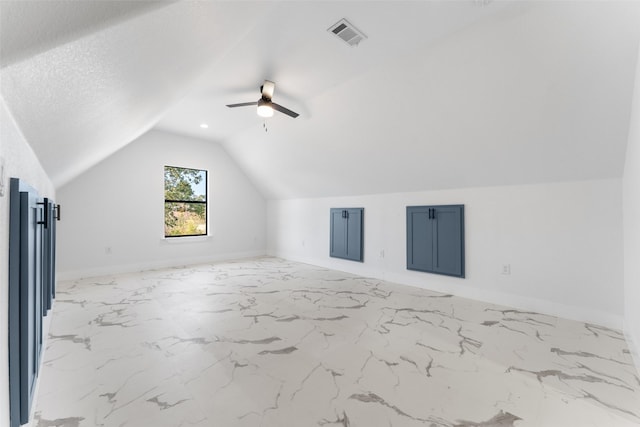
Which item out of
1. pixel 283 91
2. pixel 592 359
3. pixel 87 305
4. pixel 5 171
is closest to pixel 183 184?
pixel 87 305

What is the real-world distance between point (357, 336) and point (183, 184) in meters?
5.13

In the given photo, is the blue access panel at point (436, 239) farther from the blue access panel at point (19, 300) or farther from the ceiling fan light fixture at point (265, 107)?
the blue access panel at point (19, 300)

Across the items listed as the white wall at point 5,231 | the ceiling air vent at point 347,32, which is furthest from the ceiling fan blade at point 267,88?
the white wall at point 5,231

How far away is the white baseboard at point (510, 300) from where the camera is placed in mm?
2890

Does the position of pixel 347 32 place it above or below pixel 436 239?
above

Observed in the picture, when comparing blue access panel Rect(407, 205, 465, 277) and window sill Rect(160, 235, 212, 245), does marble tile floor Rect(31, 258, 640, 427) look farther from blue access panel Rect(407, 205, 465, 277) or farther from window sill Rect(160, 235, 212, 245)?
window sill Rect(160, 235, 212, 245)

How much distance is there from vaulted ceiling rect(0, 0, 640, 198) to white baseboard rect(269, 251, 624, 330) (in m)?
1.41

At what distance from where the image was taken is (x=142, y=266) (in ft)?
17.9

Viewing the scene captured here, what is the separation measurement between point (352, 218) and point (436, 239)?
1.65 meters

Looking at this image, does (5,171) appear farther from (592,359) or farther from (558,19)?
(592,359)

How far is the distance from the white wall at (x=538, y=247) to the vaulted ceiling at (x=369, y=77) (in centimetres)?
22

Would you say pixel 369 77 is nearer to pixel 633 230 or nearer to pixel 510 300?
pixel 633 230

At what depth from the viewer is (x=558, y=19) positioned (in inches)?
79.7

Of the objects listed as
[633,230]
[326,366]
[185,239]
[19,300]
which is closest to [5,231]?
[19,300]
